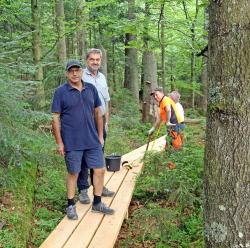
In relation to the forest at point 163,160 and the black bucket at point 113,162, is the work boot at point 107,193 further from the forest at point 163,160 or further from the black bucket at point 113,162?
the black bucket at point 113,162

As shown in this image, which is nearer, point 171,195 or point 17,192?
point 17,192

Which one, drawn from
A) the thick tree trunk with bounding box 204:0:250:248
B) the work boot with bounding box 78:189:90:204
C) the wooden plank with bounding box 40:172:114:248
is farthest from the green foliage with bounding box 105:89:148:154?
the thick tree trunk with bounding box 204:0:250:248

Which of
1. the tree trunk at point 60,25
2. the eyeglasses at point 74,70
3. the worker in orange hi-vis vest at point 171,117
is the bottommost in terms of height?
the worker in orange hi-vis vest at point 171,117

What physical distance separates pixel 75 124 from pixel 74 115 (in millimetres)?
118

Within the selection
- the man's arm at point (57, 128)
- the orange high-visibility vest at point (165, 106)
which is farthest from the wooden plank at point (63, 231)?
the orange high-visibility vest at point (165, 106)

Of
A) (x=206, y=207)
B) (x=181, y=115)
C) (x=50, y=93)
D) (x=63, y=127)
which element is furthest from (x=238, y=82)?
(x=50, y=93)

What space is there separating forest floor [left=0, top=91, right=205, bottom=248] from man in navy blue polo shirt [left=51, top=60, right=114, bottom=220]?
0.74 m

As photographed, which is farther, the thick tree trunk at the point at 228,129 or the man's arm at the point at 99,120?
the man's arm at the point at 99,120

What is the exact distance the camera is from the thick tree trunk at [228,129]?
238 cm

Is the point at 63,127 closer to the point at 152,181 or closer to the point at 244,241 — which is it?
the point at 152,181

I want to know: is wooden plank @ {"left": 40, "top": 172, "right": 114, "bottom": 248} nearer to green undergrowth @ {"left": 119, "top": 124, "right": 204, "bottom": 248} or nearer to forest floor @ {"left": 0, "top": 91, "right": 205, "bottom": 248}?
Result: forest floor @ {"left": 0, "top": 91, "right": 205, "bottom": 248}

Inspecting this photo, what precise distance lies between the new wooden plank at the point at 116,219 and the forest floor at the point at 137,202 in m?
0.26

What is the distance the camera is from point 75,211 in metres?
5.27

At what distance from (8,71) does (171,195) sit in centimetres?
316
